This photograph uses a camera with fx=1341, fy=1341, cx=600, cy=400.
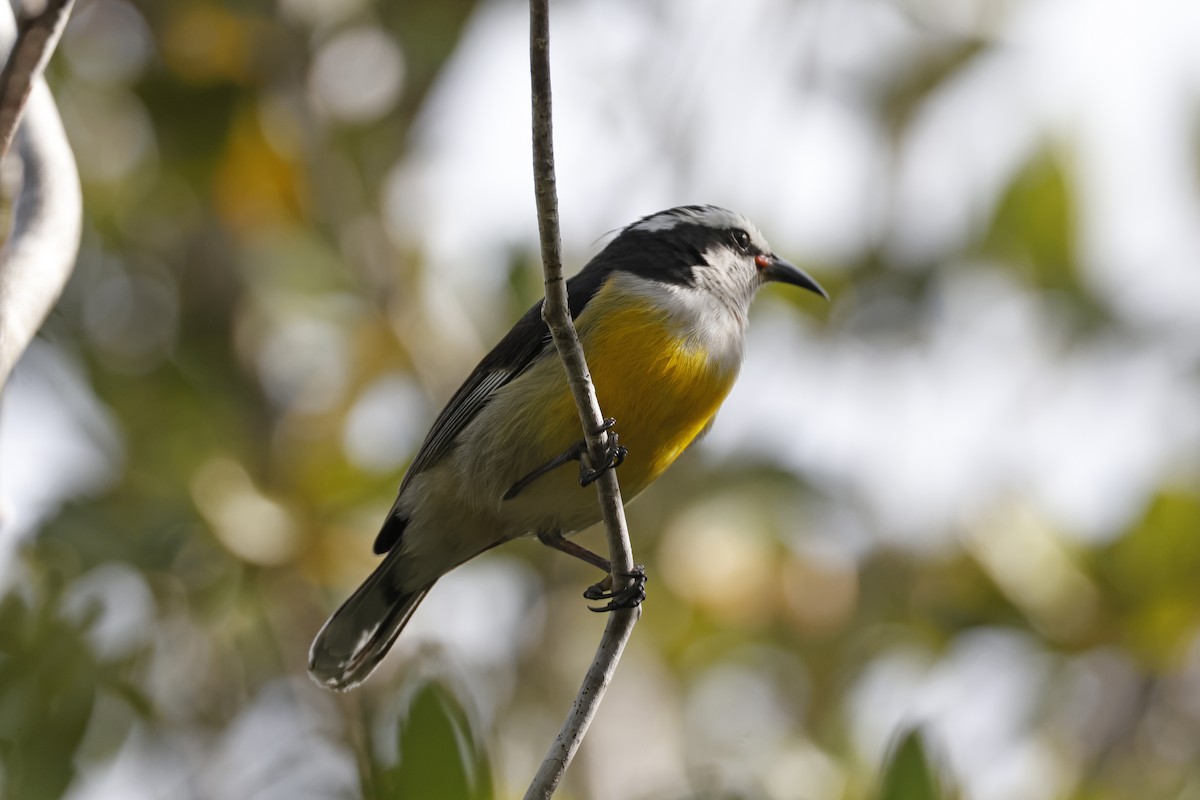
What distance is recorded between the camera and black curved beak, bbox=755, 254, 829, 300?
17.0 ft

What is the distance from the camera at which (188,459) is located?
6406 mm

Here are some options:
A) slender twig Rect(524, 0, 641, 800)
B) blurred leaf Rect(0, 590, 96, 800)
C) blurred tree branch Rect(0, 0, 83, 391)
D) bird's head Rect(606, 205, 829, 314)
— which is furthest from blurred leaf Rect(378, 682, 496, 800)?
bird's head Rect(606, 205, 829, 314)

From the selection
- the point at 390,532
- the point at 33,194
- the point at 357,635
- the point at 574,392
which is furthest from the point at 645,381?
the point at 33,194

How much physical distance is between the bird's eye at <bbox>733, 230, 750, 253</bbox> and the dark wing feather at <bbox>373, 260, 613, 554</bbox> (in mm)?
764

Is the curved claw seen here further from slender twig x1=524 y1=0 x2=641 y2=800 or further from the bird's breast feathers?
the bird's breast feathers

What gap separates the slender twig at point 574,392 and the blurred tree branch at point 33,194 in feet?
2.74

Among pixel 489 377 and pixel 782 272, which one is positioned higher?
pixel 782 272

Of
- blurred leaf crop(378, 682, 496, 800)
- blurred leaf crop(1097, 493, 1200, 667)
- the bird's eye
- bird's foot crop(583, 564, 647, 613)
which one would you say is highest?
the bird's eye

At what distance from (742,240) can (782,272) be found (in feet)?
0.83

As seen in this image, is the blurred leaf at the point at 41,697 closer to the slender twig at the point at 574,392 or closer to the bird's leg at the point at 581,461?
the bird's leg at the point at 581,461

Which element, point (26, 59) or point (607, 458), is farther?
point (607, 458)

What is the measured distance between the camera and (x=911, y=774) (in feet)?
9.11

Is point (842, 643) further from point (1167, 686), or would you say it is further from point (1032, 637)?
point (1167, 686)

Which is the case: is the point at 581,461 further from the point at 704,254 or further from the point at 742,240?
the point at 742,240
